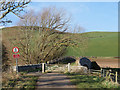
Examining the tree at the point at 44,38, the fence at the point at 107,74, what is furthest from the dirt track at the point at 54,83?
the tree at the point at 44,38

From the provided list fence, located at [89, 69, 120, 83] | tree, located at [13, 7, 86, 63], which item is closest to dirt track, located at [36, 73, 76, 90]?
fence, located at [89, 69, 120, 83]

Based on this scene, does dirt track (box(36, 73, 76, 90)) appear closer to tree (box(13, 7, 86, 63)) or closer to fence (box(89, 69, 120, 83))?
Answer: fence (box(89, 69, 120, 83))

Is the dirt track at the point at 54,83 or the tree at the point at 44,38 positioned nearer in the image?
the dirt track at the point at 54,83

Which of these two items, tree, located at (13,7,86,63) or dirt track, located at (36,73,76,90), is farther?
tree, located at (13,7,86,63)

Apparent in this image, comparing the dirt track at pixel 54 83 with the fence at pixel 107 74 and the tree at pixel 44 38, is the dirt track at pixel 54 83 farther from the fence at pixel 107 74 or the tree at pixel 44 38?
the tree at pixel 44 38

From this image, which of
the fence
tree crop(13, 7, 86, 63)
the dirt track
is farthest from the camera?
tree crop(13, 7, 86, 63)

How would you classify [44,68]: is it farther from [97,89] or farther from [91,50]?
[91,50]

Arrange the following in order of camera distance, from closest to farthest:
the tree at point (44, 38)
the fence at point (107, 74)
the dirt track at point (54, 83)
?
the dirt track at point (54, 83)
the fence at point (107, 74)
the tree at point (44, 38)

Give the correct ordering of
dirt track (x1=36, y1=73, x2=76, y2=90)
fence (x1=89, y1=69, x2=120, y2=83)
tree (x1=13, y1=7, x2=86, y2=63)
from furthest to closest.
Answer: tree (x1=13, y1=7, x2=86, y2=63)
fence (x1=89, y1=69, x2=120, y2=83)
dirt track (x1=36, y1=73, x2=76, y2=90)

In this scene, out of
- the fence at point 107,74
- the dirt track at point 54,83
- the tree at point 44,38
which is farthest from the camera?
the tree at point 44,38

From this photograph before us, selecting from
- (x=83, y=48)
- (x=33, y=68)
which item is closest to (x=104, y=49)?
(x=83, y=48)

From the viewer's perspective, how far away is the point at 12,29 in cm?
3628

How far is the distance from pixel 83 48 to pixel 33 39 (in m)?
10.5

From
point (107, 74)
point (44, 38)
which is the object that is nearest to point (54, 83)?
point (107, 74)
